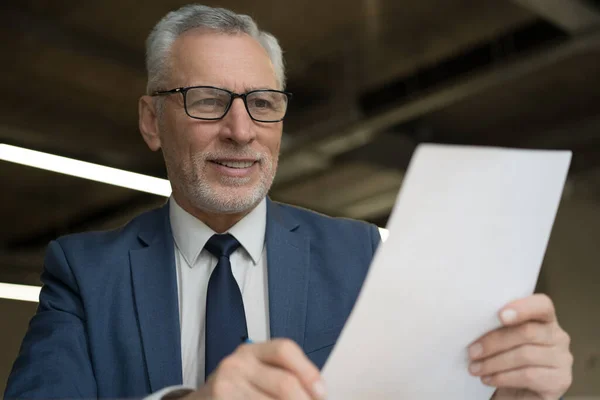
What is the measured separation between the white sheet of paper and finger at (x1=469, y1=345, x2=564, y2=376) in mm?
33

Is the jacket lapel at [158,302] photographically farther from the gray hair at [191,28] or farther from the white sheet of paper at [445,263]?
the white sheet of paper at [445,263]

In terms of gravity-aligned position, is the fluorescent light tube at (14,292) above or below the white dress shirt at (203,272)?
above

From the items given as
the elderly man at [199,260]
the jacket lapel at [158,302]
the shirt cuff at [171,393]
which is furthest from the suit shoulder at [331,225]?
the shirt cuff at [171,393]

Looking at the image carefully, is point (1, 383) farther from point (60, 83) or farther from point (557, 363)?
point (557, 363)

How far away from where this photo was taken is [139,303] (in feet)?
4.76

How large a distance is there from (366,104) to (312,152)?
795 mm

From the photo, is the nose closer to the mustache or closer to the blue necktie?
the mustache

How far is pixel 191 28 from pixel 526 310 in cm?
102

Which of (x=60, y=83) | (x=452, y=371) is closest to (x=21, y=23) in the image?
(x=60, y=83)

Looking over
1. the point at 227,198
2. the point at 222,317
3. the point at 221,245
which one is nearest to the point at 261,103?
the point at 227,198

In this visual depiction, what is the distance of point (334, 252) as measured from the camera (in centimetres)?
161

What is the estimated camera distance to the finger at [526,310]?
985mm

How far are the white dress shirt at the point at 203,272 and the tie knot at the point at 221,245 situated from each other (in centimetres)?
2

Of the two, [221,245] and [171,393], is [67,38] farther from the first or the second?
[171,393]
